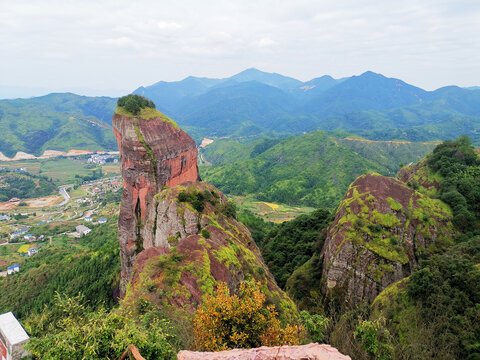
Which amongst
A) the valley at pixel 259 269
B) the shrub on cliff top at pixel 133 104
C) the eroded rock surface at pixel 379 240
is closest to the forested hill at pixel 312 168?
the valley at pixel 259 269

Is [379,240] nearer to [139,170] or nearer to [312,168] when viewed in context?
[139,170]

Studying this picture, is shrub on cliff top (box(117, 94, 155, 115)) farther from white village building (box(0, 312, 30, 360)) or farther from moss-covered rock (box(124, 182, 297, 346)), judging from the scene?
white village building (box(0, 312, 30, 360))

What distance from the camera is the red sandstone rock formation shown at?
9164 millimetres

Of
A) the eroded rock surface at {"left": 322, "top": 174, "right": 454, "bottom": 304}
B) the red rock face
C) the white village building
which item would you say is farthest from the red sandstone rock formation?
the red rock face

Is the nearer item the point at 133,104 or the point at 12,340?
→ the point at 12,340

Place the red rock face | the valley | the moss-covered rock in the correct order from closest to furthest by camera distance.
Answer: the valley < the moss-covered rock < the red rock face

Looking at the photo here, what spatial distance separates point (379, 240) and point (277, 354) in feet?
106

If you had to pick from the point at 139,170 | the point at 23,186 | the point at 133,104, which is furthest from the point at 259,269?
the point at 23,186

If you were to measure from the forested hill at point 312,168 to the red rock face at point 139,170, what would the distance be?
99.2 metres

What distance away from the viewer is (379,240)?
3650cm

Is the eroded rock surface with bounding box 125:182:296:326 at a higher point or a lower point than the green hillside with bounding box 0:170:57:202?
higher

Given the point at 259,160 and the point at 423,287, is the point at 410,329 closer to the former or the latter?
the point at 423,287

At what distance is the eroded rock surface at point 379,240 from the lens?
35.1 metres

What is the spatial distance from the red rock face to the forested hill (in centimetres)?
9920
